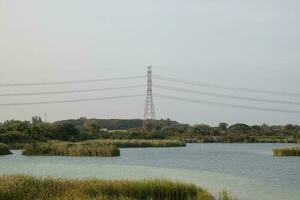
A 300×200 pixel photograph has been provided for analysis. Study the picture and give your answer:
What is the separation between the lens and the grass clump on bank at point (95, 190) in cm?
1797

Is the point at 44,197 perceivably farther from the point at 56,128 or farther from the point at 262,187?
the point at 56,128

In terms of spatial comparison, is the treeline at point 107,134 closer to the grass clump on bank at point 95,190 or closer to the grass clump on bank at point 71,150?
the grass clump on bank at point 71,150

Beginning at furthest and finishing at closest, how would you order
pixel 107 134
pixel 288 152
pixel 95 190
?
pixel 107 134
pixel 288 152
pixel 95 190

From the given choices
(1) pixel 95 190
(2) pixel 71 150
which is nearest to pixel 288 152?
(2) pixel 71 150

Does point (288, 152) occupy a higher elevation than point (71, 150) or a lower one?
lower

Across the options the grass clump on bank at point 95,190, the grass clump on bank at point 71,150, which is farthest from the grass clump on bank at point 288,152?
the grass clump on bank at point 95,190

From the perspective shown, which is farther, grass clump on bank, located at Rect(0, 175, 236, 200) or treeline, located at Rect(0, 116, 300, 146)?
treeline, located at Rect(0, 116, 300, 146)

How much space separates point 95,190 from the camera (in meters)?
18.7

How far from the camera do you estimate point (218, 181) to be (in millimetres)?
28609

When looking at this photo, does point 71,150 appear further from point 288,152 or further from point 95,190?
point 95,190

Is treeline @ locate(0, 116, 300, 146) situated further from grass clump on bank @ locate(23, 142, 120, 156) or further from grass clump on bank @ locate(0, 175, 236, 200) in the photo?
grass clump on bank @ locate(0, 175, 236, 200)

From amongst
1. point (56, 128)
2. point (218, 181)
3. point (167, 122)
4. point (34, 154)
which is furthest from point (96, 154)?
point (167, 122)

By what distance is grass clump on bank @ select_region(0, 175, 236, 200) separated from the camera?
17969 mm

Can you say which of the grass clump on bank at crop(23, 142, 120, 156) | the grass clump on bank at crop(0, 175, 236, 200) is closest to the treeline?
the grass clump on bank at crop(23, 142, 120, 156)
